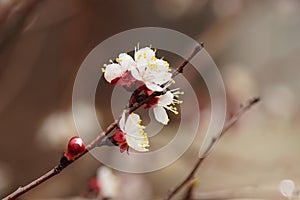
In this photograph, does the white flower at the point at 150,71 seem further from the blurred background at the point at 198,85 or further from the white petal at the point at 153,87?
the blurred background at the point at 198,85

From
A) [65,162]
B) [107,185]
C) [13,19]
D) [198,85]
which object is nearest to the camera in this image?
[65,162]

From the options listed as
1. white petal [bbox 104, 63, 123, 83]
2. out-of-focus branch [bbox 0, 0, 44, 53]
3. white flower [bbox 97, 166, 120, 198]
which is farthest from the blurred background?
white petal [bbox 104, 63, 123, 83]

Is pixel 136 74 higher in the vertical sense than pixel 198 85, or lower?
lower

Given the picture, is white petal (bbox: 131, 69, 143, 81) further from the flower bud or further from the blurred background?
the blurred background

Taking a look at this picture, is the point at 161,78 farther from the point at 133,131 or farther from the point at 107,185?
the point at 107,185

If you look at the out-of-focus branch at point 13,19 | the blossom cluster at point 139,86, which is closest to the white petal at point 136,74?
the blossom cluster at point 139,86

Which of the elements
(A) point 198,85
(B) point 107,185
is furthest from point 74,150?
(A) point 198,85

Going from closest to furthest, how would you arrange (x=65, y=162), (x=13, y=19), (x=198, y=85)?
1. (x=65, y=162)
2. (x=13, y=19)
3. (x=198, y=85)
